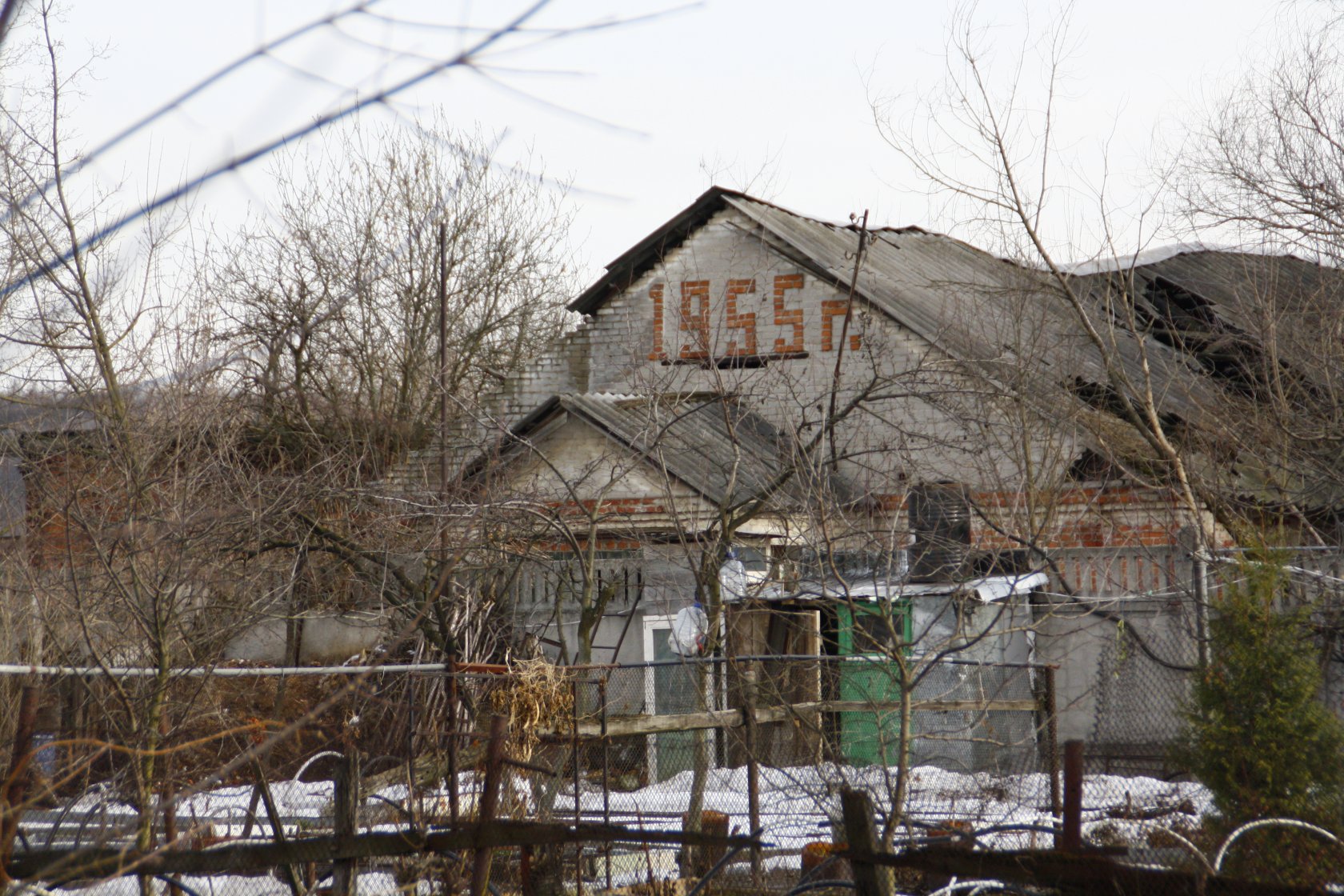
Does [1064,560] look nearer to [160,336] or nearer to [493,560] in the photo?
[493,560]

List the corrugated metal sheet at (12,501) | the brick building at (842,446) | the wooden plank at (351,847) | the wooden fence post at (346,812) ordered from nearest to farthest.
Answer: the wooden plank at (351,847)
the wooden fence post at (346,812)
the corrugated metal sheet at (12,501)
the brick building at (842,446)

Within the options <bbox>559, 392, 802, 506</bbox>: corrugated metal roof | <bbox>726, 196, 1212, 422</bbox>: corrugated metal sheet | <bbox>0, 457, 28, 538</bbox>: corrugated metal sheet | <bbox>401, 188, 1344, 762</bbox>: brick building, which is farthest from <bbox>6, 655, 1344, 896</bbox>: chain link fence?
<bbox>726, 196, 1212, 422</bbox>: corrugated metal sheet

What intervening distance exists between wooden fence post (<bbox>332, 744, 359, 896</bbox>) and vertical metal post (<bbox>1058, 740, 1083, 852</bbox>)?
2.63 metres

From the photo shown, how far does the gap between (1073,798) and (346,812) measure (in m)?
2.79

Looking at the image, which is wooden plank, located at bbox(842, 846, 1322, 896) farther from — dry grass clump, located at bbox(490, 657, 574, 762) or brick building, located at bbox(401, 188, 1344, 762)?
dry grass clump, located at bbox(490, 657, 574, 762)

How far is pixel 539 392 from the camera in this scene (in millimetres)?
16719

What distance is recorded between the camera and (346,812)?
4.68 metres

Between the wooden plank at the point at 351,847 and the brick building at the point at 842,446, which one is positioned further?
the brick building at the point at 842,446

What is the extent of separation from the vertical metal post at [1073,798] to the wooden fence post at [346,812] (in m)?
2.63

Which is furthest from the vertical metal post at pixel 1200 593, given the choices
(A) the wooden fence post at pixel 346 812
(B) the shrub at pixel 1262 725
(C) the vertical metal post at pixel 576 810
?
(A) the wooden fence post at pixel 346 812

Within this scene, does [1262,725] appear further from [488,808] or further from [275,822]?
[275,822]

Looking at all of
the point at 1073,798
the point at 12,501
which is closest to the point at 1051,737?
the point at 1073,798

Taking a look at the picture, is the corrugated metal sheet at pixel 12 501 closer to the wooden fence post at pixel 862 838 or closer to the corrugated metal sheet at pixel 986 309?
the wooden fence post at pixel 862 838

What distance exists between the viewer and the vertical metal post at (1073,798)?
4.18 metres
